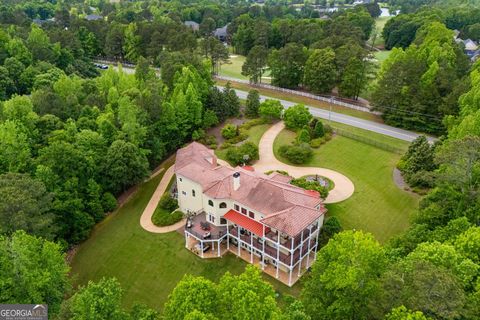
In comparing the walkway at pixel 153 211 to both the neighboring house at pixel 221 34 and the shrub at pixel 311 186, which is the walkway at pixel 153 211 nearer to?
the shrub at pixel 311 186

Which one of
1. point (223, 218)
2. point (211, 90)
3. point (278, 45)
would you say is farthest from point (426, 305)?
point (278, 45)

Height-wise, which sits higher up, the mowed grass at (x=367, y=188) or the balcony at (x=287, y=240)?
the balcony at (x=287, y=240)

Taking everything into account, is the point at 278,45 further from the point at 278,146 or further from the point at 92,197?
the point at 92,197

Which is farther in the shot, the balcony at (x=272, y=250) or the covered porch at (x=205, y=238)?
the covered porch at (x=205, y=238)

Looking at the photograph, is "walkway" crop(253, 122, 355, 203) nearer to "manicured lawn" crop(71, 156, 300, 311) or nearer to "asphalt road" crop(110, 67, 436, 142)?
"asphalt road" crop(110, 67, 436, 142)

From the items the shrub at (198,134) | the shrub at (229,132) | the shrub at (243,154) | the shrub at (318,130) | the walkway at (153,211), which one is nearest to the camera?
the walkway at (153,211)

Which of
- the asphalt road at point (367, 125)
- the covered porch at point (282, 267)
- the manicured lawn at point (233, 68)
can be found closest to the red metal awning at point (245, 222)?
the covered porch at point (282, 267)
